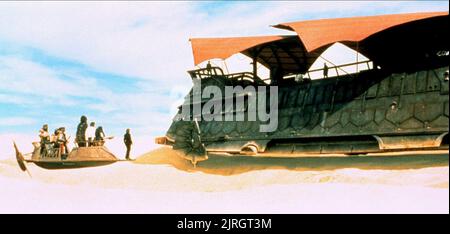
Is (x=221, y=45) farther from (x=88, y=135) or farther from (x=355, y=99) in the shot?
(x=88, y=135)

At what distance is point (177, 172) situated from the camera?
20.8m

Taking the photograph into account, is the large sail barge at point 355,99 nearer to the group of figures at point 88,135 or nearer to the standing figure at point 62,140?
the group of figures at point 88,135

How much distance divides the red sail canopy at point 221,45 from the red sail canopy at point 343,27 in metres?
1.54

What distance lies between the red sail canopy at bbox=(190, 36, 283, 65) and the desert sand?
467cm

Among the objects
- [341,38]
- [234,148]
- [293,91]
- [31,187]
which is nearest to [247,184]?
[234,148]

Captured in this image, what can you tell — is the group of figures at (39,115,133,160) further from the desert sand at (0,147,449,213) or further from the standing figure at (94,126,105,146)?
the desert sand at (0,147,449,213)

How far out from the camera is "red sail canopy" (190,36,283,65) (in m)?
20.0

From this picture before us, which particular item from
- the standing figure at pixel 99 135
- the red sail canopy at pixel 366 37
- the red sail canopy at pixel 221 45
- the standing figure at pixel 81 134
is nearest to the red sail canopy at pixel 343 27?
the red sail canopy at pixel 366 37

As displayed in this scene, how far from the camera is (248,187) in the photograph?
16.4 meters

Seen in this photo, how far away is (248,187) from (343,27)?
661 centimetres

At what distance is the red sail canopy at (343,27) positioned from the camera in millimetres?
16125

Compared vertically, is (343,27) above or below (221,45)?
below

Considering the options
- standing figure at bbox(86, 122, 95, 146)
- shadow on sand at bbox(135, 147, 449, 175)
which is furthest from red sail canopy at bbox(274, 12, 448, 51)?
standing figure at bbox(86, 122, 95, 146)

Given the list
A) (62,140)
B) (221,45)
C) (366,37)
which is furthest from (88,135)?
(366,37)
